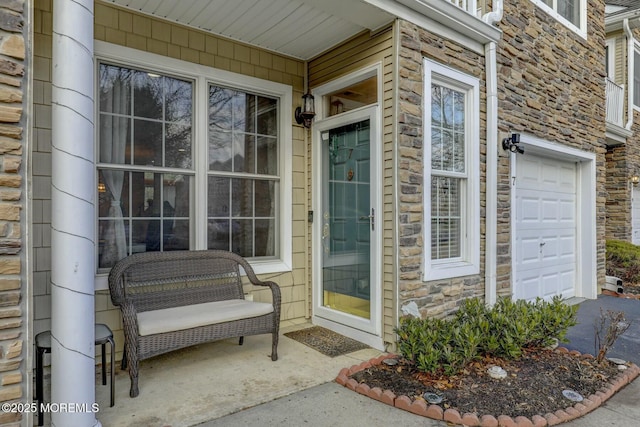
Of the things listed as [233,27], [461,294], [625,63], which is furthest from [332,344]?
[625,63]

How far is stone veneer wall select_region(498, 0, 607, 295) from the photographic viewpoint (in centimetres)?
461

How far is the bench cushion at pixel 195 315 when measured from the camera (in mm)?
2811

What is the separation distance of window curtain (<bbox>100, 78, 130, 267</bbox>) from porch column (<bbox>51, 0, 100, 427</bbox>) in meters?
1.37

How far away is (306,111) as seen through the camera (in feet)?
14.0

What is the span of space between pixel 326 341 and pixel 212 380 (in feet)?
4.01

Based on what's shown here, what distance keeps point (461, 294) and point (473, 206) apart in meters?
0.92

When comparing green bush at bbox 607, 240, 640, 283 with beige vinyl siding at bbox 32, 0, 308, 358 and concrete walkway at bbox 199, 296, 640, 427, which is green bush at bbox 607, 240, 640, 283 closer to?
concrete walkway at bbox 199, 296, 640, 427

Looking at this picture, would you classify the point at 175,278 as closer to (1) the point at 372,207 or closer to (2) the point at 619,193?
(1) the point at 372,207

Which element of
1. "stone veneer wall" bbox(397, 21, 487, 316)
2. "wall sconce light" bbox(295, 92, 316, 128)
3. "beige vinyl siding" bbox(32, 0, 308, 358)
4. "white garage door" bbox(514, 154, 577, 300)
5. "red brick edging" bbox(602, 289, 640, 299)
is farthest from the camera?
"red brick edging" bbox(602, 289, 640, 299)

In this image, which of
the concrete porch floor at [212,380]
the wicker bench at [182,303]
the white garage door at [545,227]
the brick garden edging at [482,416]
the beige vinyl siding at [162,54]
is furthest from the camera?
the white garage door at [545,227]

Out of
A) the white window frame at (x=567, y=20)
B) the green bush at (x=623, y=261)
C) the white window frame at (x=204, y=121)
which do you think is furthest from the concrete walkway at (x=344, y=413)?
the green bush at (x=623, y=261)

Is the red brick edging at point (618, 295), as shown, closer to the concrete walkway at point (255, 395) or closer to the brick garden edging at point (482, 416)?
the concrete walkway at point (255, 395)

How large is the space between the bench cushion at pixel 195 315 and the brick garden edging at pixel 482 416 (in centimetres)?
87

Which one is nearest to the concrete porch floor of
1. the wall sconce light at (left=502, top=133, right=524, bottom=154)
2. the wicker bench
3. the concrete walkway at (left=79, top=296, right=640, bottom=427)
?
the concrete walkway at (left=79, top=296, right=640, bottom=427)
